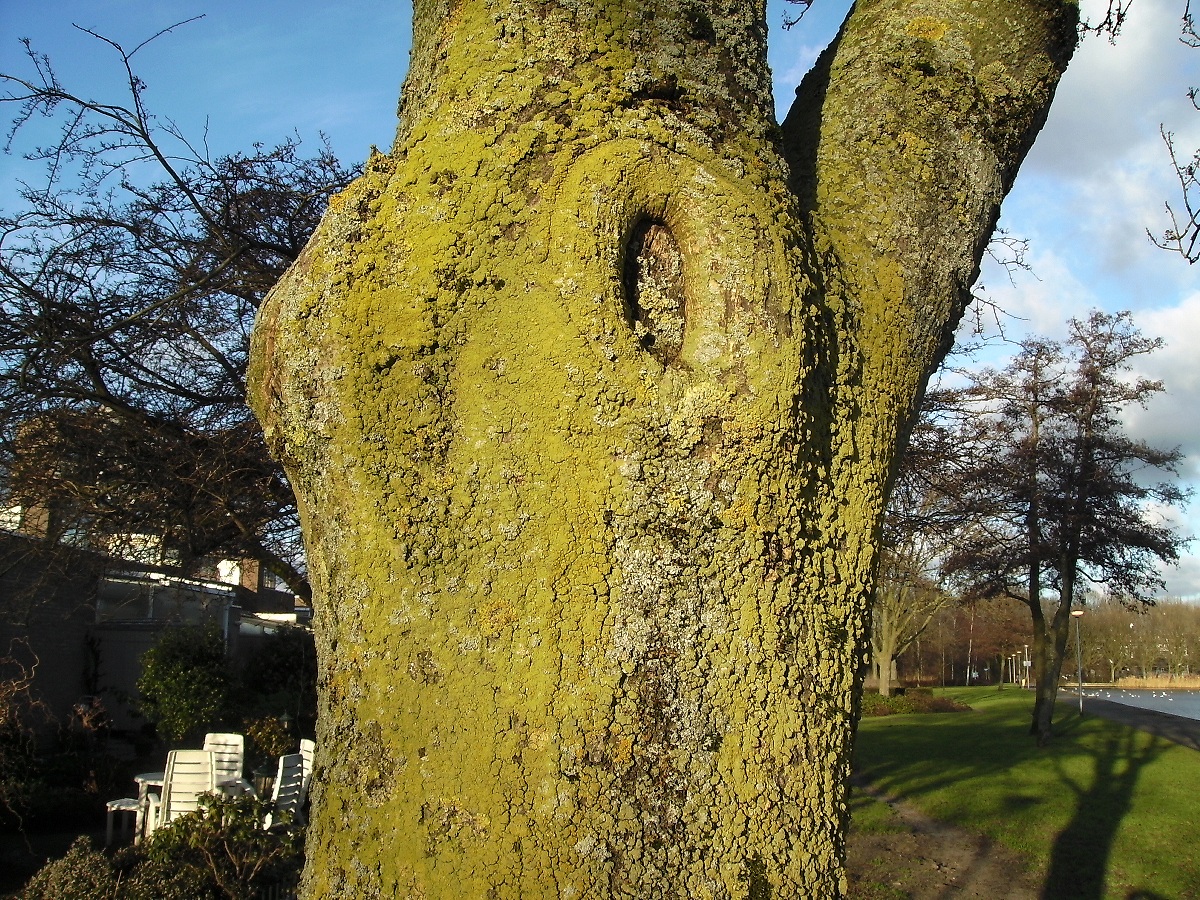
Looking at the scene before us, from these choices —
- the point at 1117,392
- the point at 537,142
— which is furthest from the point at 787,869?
the point at 1117,392

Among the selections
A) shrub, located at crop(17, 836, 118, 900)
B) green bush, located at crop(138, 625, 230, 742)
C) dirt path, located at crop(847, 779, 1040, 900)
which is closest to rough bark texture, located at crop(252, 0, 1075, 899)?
shrub, located at crop(17, 836, 118, 900)

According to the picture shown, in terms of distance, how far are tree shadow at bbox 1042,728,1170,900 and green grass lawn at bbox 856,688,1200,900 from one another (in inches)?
0.6

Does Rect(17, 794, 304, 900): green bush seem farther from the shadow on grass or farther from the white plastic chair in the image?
the shadow on grass

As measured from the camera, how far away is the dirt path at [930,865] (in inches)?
342

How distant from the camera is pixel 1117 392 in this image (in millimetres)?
18094

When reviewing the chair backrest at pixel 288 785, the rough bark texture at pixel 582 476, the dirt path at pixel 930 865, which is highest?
the rough bark texture at pixel 582 476

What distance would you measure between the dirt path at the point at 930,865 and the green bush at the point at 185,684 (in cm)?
879

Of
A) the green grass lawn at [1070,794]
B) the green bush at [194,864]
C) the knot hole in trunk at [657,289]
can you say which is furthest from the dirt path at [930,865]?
the knot hole in trunk at [657,289]

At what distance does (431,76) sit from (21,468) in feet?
19.1

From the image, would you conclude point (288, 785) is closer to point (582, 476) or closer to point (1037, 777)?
point (582, 476)

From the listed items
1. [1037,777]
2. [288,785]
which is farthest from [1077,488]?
[288,785]

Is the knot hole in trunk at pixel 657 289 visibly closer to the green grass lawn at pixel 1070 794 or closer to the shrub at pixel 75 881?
the shrub at pixel 75 881

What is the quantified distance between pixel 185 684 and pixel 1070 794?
13.3m

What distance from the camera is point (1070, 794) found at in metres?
13.5
